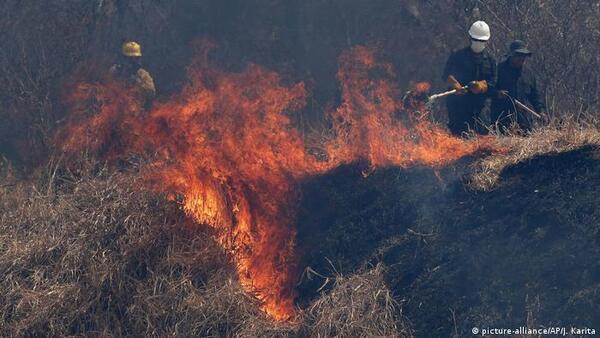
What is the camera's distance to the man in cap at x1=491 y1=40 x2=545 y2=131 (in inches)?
290

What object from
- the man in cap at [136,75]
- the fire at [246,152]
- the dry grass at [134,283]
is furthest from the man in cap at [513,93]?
the man in cap at [136,75]

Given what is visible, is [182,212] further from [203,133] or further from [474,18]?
[474,18]

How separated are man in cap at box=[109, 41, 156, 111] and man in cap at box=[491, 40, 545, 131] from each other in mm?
5216

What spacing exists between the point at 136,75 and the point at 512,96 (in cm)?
586

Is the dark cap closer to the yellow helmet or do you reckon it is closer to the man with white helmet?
the man with white helmet

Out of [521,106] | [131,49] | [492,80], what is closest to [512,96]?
[521,106]

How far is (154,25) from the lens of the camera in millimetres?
12328

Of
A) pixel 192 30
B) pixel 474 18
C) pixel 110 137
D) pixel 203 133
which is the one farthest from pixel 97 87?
pixel 474 18

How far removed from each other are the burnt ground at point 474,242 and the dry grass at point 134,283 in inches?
17.4

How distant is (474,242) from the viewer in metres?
5.74

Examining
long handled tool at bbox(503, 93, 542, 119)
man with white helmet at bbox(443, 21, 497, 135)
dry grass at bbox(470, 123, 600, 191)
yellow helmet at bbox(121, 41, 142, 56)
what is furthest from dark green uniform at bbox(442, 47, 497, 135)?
yellow helmet at bbox(121, 41, 142, 56)

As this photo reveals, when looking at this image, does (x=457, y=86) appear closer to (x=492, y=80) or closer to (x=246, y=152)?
(x=492, y=80)

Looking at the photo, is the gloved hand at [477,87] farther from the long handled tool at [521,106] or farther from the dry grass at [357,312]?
the dry grass at [357,312]

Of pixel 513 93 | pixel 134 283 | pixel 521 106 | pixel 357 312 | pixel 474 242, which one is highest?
pixel 513 93
